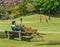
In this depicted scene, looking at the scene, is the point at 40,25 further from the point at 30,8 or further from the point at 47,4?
the point at 47,4

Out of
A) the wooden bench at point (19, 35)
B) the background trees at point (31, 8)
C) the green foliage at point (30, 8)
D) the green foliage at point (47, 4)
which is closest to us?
the wooden bench at point (19, 35)

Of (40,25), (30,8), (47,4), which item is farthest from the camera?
(47,4)

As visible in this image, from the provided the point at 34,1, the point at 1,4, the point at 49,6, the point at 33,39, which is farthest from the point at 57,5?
the point at 33,39

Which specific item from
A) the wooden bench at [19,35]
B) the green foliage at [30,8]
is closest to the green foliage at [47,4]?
the green foliage at [30,8]

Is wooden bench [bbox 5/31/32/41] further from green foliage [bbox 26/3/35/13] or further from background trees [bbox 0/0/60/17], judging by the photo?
green foliage [bbox 26/3/35/13]

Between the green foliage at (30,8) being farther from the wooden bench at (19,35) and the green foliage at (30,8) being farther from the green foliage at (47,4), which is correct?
the wooden bench at (19,35)

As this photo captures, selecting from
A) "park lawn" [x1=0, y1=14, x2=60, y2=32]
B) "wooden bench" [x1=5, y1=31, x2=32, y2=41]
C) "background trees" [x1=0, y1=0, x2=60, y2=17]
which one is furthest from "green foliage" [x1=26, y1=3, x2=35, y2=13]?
"wooden bench" [x1=5, y1=31, x2=32, y2=41]

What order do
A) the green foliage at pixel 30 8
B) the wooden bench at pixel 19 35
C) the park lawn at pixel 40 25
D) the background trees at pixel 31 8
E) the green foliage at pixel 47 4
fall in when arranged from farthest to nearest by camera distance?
1. the green foliage at pixel 47 4
2. the green foliage at pixel 30 8
3. the background trees at pixel 31 8
4. the park lawn at pixel 40 25
5. the wooden bench at pixel 19 35

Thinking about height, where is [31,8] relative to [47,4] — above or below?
below

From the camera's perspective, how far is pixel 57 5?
89.9 m

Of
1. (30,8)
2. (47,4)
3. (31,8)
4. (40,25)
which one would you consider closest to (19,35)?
(40,25)

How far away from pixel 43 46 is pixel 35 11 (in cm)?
6946

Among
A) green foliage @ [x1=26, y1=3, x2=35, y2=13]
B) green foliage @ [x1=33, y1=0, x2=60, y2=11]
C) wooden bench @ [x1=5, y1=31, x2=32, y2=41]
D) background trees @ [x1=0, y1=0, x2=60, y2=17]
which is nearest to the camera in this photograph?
wooden bench @ [x1=5, y1=31, x2=32, y2=41]

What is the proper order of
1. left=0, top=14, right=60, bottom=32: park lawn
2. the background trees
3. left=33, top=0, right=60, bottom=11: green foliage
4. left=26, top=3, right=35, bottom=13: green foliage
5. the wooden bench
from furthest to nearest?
left=33, top=0, right=60, bottom=11: green foliage, left=26, top=3, right=35, bottom=13: green foliage, the background trees, left=0, top=14, right=60, bottom=32: park lawn, the wooden bench
